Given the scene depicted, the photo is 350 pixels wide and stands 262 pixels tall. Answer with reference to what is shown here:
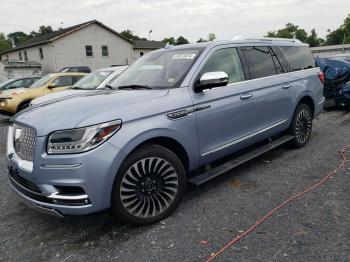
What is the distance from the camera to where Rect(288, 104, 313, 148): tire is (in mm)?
5414

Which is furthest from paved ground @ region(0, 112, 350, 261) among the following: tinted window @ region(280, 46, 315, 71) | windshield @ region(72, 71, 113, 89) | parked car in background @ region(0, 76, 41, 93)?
parked car in background @ region(0, 76, 41, 93)

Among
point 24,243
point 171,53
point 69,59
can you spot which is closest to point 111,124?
point 24,243

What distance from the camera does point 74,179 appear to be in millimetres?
2770

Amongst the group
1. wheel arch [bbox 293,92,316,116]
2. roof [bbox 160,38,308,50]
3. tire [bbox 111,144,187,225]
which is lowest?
tire [bbox 111,144,187,225]

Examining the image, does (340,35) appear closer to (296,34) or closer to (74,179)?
(296,34)

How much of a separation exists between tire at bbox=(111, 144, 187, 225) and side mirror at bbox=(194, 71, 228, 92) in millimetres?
830

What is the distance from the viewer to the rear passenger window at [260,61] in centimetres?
451

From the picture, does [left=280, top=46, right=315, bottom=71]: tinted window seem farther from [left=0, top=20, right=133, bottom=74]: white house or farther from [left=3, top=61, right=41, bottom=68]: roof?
[left=3, top=61, right=41, bottom=68]: roof

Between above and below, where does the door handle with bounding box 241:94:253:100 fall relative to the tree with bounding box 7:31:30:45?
below

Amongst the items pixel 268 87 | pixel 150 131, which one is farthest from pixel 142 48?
pixel 150 131

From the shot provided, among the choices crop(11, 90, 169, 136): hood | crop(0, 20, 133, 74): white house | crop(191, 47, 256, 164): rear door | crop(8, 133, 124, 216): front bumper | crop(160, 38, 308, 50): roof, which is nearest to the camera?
crop(8, 133, 124, 216): front bumper

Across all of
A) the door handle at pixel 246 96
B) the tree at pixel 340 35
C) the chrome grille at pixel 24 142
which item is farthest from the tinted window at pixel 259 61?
the tree at pixel 340 35

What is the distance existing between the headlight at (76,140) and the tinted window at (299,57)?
3.74 meters

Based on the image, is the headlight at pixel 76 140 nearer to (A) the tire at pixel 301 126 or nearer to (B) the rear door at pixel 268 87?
(B) the rear door at pixel 268 87
